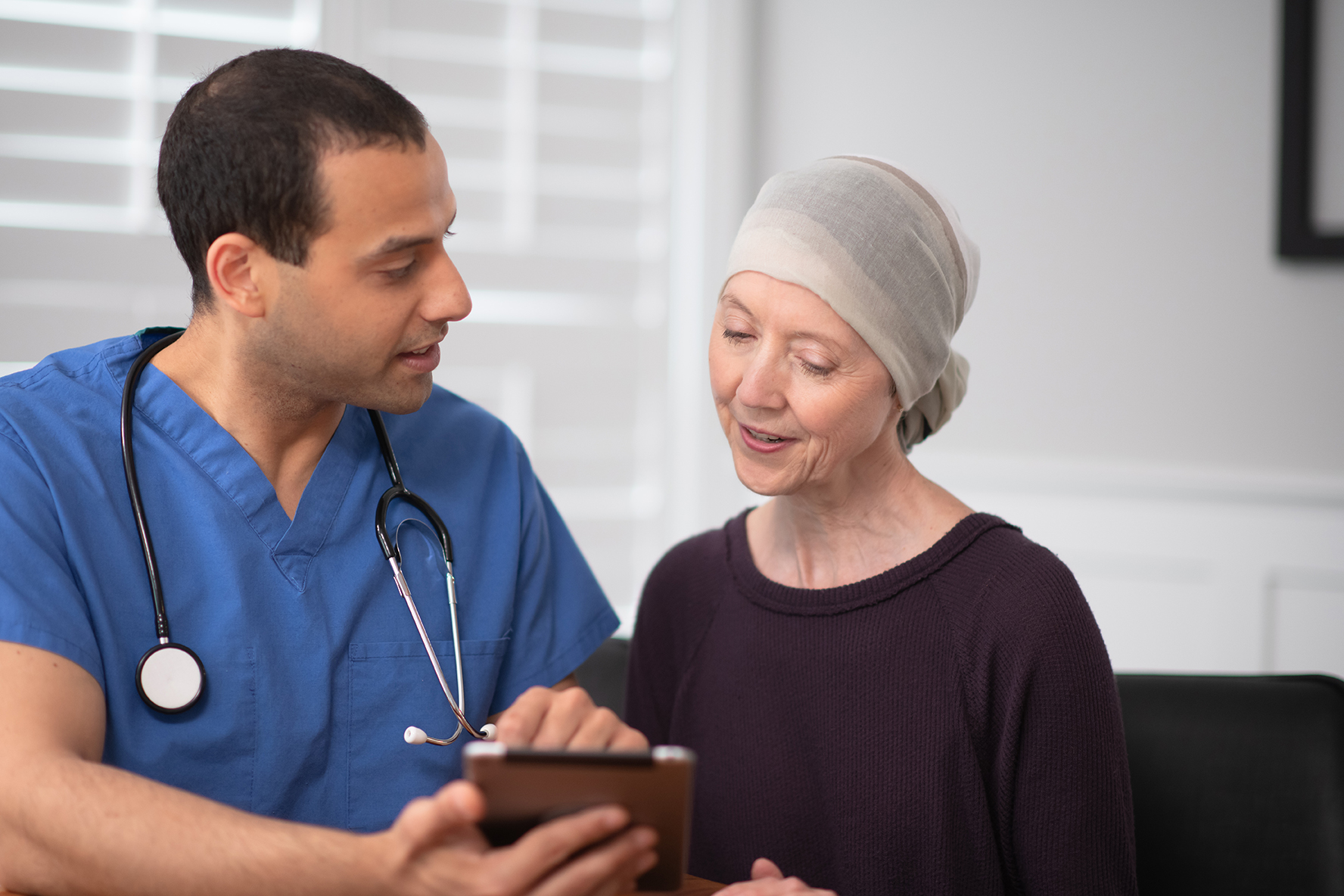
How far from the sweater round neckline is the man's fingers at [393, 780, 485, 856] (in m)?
0.62

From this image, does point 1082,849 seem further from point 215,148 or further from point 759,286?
point 215,148

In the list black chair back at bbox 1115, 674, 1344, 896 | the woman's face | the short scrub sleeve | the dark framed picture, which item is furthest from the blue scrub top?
the dark framed picture

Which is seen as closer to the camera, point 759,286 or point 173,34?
point 759,286

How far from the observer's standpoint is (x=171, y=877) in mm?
973

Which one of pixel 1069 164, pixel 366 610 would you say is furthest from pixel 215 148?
pixel 1069 164

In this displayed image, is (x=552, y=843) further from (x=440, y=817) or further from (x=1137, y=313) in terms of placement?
(x=1137, y=313)

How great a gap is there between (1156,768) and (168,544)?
121 cm

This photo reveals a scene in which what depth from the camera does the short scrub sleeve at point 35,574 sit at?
109cm

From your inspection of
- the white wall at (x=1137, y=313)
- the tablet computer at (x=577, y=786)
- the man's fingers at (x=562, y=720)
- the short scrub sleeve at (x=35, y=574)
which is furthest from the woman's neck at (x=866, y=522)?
the white wall at (x=1137, y=313)

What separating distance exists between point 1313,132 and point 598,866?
2283mm

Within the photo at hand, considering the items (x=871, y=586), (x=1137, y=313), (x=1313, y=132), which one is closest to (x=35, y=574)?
(x=871, y=586)

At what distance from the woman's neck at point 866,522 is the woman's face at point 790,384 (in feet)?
0.25

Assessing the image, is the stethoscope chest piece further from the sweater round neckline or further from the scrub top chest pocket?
the sweater round neckline

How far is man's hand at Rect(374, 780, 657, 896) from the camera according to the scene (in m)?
0.88
